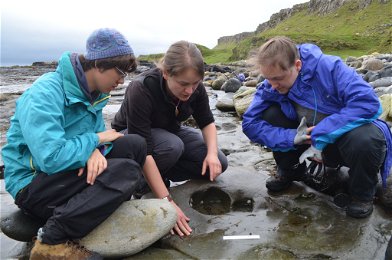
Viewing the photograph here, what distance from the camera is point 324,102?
299cm

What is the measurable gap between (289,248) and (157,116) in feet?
5.32

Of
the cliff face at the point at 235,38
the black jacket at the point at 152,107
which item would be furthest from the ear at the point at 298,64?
the cliff face at the point at 235,38

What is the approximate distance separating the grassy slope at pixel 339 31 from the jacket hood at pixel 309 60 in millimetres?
33733

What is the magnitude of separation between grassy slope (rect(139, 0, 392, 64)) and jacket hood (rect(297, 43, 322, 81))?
111ft

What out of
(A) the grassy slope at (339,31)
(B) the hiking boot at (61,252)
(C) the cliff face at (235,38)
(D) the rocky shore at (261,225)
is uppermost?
(B) the hiking boot at (61,252)

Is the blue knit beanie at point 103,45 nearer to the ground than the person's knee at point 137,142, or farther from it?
farther from it

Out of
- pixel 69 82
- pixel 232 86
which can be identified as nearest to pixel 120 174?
pixel 69 82

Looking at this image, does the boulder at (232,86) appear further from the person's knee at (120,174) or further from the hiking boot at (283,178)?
the person's knee at (120,174)

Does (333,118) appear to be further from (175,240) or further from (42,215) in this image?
(42,215)

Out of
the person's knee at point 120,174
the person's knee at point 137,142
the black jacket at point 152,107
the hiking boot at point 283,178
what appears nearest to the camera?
the person's knee at point 120,174

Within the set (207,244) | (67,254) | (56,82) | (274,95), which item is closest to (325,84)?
(274,95)

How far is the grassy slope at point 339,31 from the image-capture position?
3972 cm

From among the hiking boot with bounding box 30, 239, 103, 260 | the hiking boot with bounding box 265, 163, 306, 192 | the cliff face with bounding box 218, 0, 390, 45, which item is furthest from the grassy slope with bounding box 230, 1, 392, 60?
the hiking boot with bounding box 30, 239, 103, 260

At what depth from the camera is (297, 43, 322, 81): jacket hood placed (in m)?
2.95
